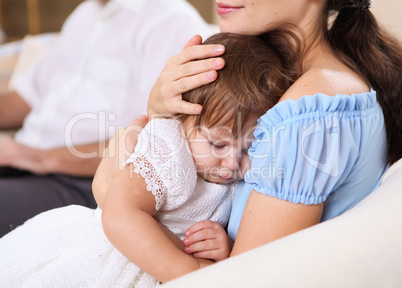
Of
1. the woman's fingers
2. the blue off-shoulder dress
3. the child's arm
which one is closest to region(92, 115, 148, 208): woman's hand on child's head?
the woman's fingers

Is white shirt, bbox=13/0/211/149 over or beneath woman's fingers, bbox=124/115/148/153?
beneath

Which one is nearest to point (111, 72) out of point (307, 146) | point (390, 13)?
point (390, 13)

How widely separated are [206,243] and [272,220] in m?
0.17

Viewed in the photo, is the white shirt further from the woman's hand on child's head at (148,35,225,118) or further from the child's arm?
the child's arm

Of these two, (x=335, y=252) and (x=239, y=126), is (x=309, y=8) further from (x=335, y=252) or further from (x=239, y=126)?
(x=335, y=252)

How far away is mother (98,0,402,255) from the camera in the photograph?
35.2 inches

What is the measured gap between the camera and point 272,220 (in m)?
0.90

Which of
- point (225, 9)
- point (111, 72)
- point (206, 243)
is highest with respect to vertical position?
point (225, 9)

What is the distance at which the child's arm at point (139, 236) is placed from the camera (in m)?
0.92

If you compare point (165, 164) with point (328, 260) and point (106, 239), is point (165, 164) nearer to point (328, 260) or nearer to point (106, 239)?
point (106, 239)

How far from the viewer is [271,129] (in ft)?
3.03

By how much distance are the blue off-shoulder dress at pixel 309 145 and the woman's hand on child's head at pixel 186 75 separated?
173 mm

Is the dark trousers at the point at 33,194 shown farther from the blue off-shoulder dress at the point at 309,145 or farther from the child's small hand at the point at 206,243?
the blue off-shoulder dress at the point at 309,145

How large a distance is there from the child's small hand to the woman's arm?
0.30ft
